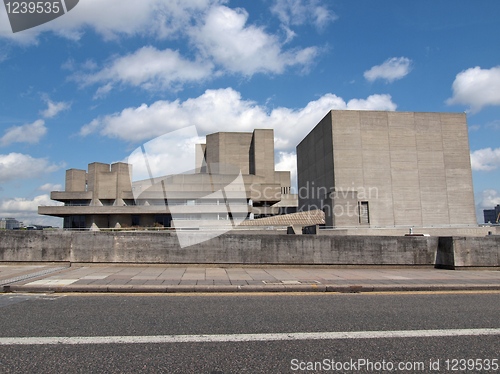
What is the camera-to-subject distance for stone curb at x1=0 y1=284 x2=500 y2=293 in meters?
9.12

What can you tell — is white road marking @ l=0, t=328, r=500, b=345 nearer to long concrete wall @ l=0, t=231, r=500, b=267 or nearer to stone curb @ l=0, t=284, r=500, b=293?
stone curb @ l=0, t=284, r=500, b=293

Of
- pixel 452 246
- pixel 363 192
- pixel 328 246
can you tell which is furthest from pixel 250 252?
pixel 363 192

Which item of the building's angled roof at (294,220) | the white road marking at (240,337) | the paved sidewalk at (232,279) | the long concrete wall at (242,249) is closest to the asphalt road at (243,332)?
the white road marking at (240,337)

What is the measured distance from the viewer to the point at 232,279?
10.8m

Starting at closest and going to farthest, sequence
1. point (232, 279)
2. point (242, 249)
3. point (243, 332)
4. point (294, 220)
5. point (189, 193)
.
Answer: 1. point (243, 332)
2. point (232, 279)
3. point (242, 249)
4. point (294, 220)
5. point (189, 193)

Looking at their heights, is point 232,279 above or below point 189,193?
below

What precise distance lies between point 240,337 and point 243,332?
278mm

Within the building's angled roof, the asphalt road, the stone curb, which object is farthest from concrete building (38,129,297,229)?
the asphalt road

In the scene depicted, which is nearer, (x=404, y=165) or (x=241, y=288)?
(x=241, y=288)

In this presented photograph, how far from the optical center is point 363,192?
56750mm

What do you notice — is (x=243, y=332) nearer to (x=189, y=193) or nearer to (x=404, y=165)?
(x=404, y=165)

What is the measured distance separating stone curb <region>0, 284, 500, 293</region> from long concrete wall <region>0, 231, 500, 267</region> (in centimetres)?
389

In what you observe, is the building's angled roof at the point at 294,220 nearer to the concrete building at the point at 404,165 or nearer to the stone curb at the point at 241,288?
the concrete building at the point at 404,165

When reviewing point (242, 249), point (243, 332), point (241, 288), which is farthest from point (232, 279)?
point (243, 332)
